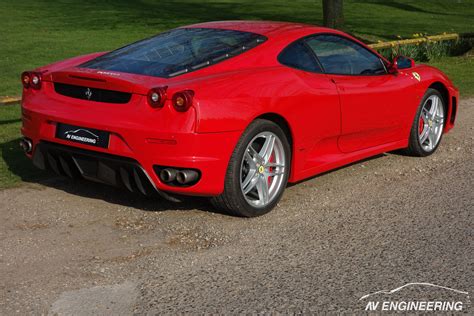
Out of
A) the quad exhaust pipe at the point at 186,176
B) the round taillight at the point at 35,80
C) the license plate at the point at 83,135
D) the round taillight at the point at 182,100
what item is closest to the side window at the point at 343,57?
the round taillight at the point at 182,100

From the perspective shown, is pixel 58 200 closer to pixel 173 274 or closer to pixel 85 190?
pixel 85 190

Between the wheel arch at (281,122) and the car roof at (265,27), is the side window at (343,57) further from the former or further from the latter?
the wheel arch at (281,122)

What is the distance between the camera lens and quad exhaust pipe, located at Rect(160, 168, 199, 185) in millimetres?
5398

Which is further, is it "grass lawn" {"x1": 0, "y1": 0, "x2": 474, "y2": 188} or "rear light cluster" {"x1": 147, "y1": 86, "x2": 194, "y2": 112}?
"grass lawn" {"x1": 0, "y1": 0, "x2": 474, "y2": 188}

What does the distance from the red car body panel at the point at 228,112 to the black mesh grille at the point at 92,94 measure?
40 millimetres

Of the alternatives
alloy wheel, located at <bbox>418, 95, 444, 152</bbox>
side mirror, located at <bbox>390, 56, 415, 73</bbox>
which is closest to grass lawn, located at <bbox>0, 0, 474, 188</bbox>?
side mirror, located at <bbox>390, 56, 415, 73</bbox>

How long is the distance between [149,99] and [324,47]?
6.65 feet

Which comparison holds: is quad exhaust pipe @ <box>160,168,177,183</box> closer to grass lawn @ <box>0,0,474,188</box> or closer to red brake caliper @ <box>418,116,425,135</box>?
grass lawn @ <box>0,0,474,188</box>

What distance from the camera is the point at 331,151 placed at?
21.8ft

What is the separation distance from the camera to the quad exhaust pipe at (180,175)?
5.40 meters

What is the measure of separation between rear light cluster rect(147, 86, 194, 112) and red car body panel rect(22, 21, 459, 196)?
40 mm

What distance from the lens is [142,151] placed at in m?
5.41

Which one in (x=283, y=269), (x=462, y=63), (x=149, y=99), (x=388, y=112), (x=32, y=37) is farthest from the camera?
(x=32, y=37)

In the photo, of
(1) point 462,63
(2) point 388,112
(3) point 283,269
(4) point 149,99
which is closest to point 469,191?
(2) point 388,112
